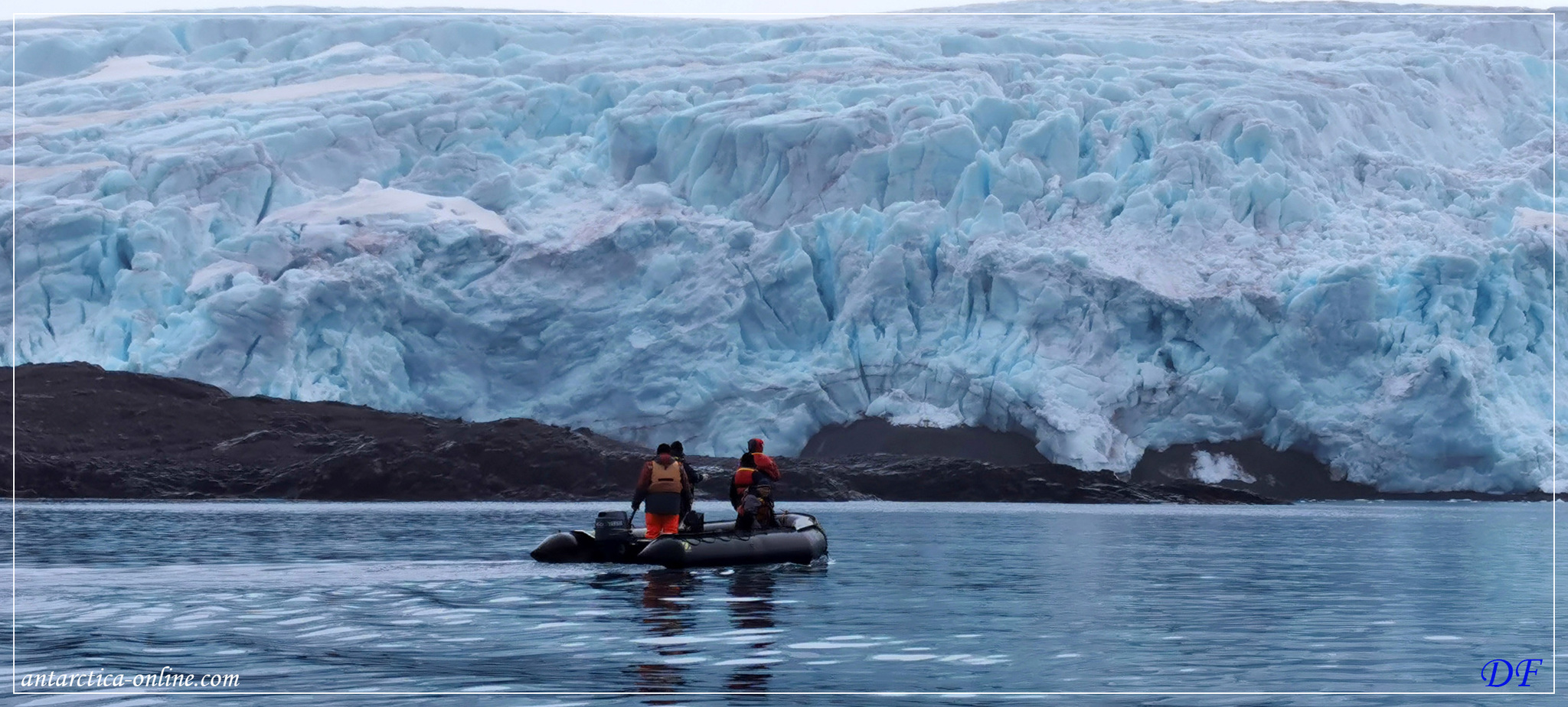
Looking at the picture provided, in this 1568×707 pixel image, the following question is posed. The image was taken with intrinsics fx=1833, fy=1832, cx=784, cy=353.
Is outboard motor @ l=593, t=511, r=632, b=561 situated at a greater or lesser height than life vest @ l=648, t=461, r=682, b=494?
lesser

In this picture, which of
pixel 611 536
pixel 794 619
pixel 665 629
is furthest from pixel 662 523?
pixel 665 629

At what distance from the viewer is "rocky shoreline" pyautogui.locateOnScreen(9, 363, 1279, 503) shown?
32.8m

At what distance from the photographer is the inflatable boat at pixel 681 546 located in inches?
559

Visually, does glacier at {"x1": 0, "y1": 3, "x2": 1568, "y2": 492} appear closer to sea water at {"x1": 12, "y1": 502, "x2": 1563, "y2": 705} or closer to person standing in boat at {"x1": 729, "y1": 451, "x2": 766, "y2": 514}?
sea water at {"x1": 12, "y1": 502, "x2": 1563, "y2": 705}

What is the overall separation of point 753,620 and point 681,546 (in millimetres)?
3424

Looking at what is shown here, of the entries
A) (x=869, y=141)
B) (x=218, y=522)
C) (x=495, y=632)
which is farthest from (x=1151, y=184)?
(x=495, y=632)

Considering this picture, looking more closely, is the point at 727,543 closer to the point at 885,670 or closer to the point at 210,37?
the point at 885,670

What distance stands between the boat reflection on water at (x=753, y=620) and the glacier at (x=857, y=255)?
18394 mm

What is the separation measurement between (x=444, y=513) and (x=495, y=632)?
57.7 feet

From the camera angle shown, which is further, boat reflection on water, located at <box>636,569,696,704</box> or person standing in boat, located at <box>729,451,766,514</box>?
person standing in boat, located at <box>729,451,766,514</box>

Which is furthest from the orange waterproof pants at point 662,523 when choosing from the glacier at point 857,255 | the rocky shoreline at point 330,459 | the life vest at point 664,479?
the glacier at point 857,255

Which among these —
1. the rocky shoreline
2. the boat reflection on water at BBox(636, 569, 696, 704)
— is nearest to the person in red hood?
the boat reflection on water at BBox(636, 569, 696, 704)

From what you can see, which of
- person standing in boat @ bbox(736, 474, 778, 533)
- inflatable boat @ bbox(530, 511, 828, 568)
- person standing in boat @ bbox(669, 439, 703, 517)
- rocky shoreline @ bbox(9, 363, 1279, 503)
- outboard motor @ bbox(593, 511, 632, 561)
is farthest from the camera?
rocky shoreline @ bbox(9, 363, 1279, 503)

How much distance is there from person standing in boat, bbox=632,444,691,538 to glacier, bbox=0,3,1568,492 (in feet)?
58.9
